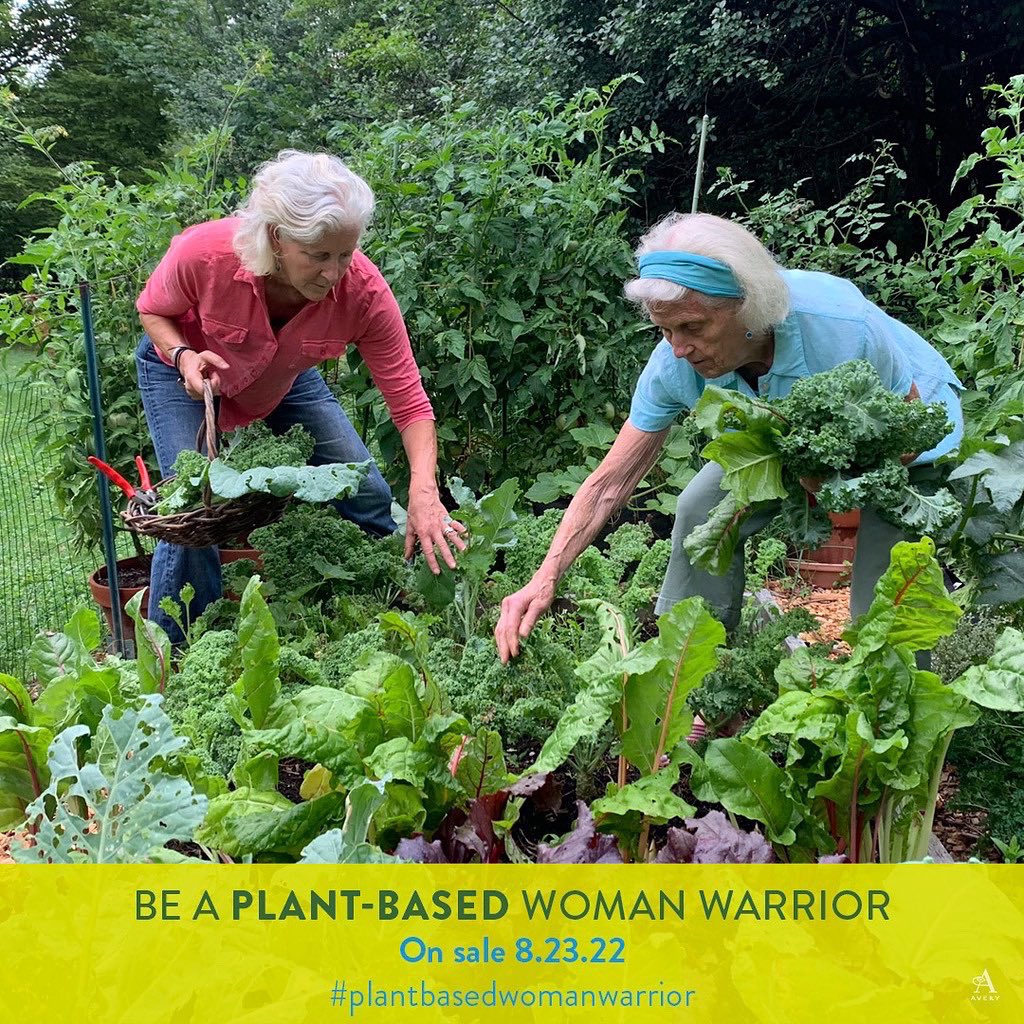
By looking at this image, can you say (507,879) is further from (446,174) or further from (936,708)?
(446,174)

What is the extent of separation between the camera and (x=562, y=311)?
4152 mm

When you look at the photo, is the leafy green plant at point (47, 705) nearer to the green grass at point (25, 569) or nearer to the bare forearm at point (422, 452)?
the bare forearm at point (422, 452)

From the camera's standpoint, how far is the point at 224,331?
3053mm

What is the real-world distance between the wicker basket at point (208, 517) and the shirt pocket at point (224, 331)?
1.05ft

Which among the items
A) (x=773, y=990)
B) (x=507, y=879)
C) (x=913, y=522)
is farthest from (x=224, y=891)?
(x=913, y=522)

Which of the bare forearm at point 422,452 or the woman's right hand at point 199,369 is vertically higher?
the woman's right hand at point 199,369

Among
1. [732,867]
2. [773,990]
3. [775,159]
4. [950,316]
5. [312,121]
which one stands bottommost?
[773,990]

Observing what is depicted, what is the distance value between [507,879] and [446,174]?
313 centimetres

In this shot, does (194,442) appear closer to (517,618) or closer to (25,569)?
(517,618)

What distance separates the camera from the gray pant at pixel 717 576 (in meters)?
2.43

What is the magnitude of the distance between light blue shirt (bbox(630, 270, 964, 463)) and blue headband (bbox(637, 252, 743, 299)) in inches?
8.3

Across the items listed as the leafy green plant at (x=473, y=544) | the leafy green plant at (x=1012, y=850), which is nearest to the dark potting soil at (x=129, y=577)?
the leafy green plant at (x=473, y=544)

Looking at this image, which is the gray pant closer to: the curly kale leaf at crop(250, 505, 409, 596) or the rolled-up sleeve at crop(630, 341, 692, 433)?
the rolled-up sleeve at crop(630, 341, 692, 433)

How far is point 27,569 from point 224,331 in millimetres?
2832
